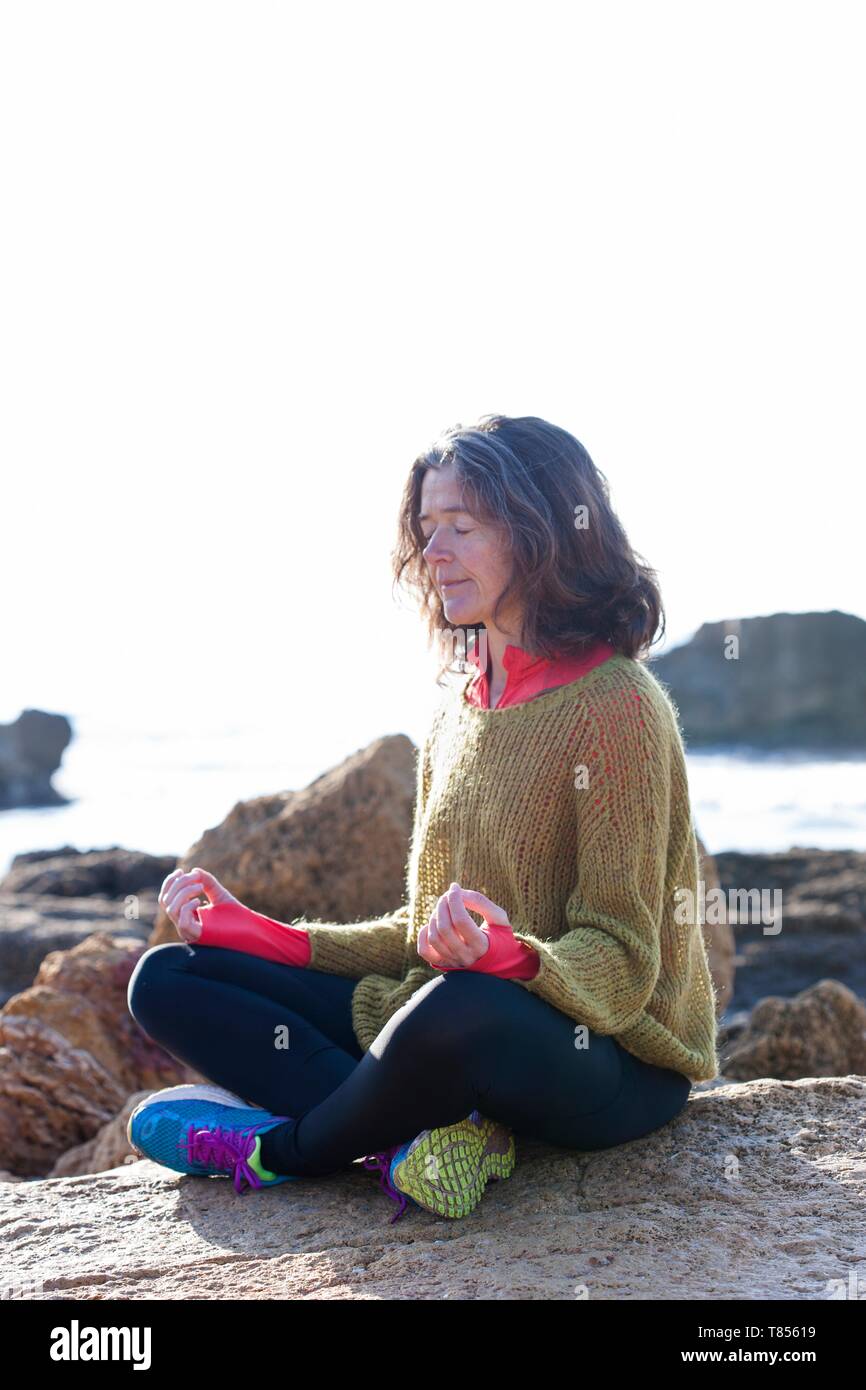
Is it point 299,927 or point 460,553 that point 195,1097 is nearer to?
point 299,927

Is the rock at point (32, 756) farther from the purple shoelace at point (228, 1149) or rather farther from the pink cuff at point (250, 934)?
the purple shoelace at point (228, 1149)

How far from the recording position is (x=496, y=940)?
8.31 ft

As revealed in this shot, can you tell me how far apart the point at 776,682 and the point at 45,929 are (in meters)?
26.7

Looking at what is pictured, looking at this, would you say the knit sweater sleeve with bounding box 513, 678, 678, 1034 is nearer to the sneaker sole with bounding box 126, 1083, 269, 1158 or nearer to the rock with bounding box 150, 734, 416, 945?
the sneaker sole with bounding box 126, 1083, 269, 1158

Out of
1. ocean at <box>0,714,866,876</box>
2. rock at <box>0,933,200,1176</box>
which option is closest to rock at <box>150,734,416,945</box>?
rock at <box>0,933,200,1176</box>

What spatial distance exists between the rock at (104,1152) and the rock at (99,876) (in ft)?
13.6

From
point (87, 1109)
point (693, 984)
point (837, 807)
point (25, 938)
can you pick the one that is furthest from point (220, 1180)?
point (837, 807)

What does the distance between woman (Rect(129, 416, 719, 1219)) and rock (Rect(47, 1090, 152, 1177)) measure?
0.84 m

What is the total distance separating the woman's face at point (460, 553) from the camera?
9.82 ft

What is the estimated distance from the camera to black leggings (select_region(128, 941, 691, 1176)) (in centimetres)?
253

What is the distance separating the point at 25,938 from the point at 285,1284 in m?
4.43

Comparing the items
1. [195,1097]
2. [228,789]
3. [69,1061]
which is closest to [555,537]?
[195,1097]

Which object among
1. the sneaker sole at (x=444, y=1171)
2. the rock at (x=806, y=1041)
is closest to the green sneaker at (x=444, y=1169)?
the sneaker sole at (x=444, y=1171)
